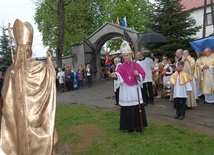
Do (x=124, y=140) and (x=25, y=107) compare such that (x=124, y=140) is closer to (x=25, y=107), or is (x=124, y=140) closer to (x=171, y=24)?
(x=25, y=107)

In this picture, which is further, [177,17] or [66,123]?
[177,17]

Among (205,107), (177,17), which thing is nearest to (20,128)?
(205,107)

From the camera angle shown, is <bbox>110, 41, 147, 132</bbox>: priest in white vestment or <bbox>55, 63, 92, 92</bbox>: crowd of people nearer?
<bbox>110, 41, 147, 132</bbox>: priest in white vestment

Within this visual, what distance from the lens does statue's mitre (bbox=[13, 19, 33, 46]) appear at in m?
3.91

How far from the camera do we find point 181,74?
8.10 meters

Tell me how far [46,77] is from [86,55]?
1728 cm

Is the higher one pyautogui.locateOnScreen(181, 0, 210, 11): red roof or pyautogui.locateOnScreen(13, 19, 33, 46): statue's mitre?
pyautogui.locateOnScreen(181, 0, 210, 11): red roof

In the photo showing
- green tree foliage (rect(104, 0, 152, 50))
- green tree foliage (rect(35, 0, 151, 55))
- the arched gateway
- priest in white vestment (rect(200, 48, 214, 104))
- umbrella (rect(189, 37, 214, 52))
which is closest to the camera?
priest in white vestment (rect(200, 48, 214, 104))

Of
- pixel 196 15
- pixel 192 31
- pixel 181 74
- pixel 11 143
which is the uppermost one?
pixel 196 15

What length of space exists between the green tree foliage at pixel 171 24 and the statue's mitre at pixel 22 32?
515 inches

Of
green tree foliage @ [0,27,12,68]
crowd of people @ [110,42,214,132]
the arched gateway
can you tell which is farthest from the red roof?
crowd of people @ [110,42,214,132]

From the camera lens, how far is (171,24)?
16.9 m

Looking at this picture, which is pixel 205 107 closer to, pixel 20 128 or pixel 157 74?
pixel 157 74

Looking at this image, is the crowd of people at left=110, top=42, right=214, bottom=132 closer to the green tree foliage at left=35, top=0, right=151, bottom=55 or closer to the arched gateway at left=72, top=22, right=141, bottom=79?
the arched gateway at left=72, top=22, right=141, bottom=79
